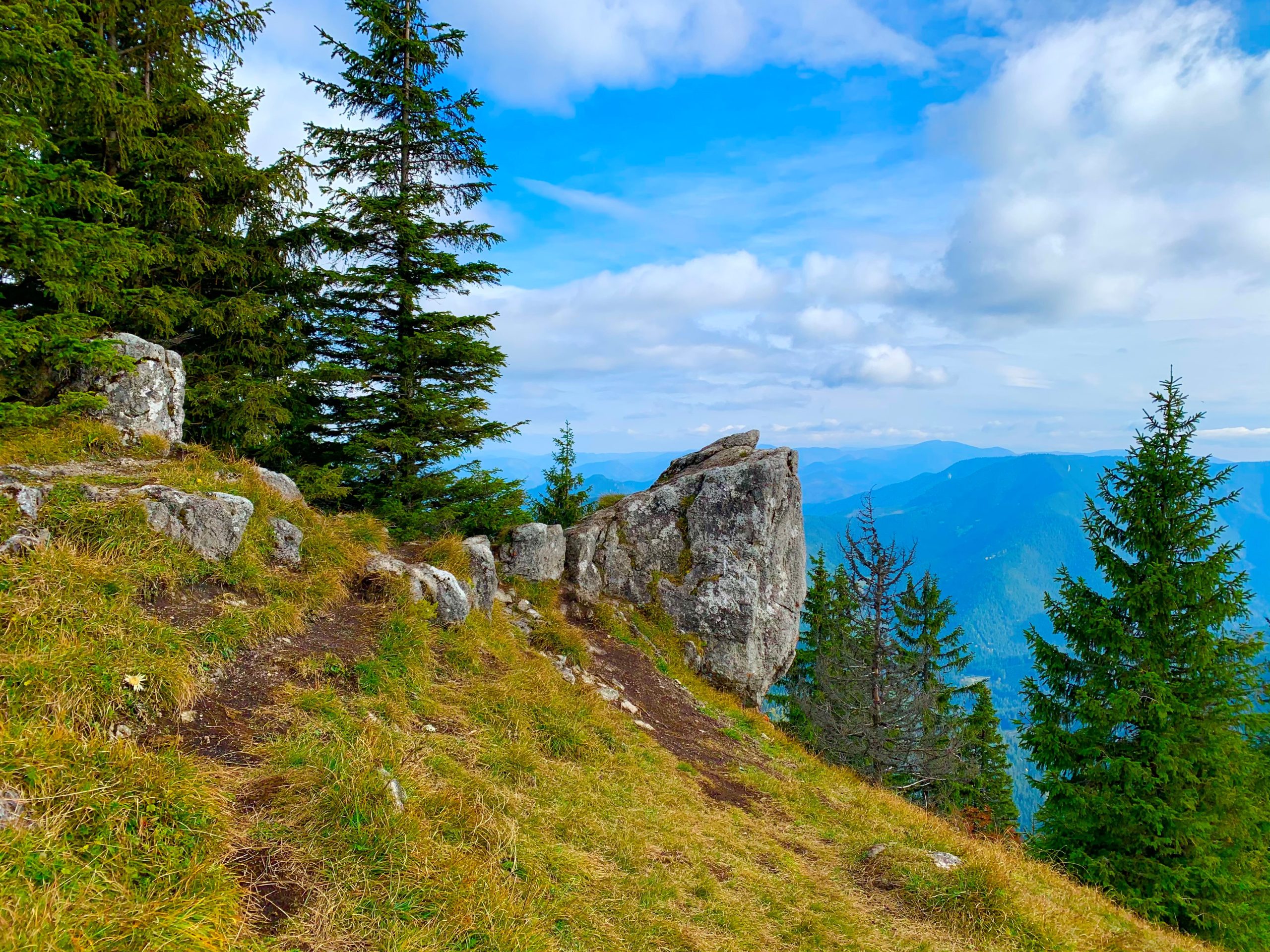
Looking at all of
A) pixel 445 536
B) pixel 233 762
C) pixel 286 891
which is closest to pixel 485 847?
pixel 286 891

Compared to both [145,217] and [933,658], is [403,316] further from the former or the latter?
[933,658]

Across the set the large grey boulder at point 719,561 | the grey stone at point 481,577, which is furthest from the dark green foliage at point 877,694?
the grey stone at point 481,577

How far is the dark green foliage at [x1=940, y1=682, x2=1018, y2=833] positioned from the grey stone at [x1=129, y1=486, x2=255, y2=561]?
29.0 m

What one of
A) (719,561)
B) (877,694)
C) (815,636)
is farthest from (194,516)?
(815,636)

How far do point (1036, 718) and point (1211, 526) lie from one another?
6471mm

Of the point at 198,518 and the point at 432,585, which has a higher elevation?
the point at 198,518

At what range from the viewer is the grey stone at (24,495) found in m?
5.71

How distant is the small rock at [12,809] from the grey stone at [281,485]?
599cm

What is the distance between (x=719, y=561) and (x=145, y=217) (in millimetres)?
15420

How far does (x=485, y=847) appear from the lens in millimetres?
4855

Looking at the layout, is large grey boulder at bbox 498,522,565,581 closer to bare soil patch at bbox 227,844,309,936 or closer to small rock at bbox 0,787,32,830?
bare soil patch at bbox 227,844,309,936

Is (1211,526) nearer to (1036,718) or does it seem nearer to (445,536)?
(1036,718)

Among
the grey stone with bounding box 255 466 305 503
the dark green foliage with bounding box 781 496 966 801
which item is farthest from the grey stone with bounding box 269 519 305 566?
the dark green foliage with bounding box 781 496 966 801

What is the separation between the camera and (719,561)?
55.7 feet
